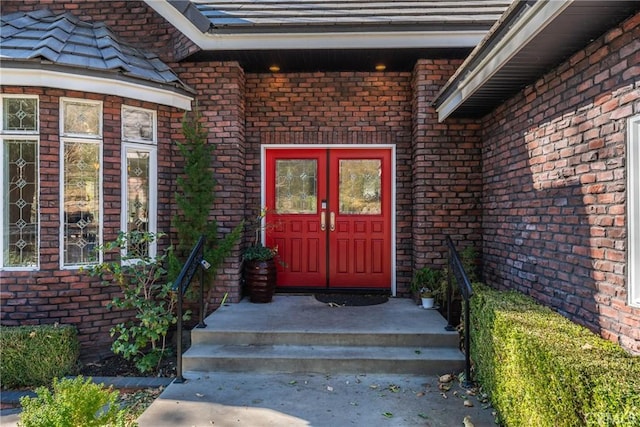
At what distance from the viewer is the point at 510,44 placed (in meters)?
3.08

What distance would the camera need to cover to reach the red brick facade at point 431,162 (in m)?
2.73

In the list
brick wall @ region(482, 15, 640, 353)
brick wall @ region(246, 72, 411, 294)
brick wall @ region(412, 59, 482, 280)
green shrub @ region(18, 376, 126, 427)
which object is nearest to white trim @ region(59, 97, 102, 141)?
brick wall @ region(246, 72, 411, 294)

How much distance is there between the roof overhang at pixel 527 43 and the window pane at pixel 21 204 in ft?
15.3

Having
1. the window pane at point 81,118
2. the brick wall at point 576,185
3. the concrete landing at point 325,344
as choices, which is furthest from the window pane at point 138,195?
the brick wall at point 576,185

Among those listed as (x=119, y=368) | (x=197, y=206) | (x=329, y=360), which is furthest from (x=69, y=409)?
(x=197, y=206)

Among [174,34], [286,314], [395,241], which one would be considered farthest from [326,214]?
[174,34]

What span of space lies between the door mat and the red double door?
21cm

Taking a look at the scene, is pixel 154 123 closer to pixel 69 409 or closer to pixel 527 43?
pixel 69 409

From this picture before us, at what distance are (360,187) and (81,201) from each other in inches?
141

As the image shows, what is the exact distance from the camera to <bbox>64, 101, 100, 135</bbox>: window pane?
4.40 m

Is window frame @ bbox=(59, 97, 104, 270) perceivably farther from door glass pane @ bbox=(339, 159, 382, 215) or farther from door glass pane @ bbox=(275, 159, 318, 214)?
door glass pane @ bbox=(339, 159, 382, 215)

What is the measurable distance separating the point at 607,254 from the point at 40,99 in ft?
17.9

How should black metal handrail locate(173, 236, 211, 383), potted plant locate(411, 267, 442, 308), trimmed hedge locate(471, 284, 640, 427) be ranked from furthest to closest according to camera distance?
1. potted plant locate(411, 267, 442, 308)
2. black metal handrail locate(173, 236, 211, 383)
3. trimmed hedge locate(471, 284, 640, 427)

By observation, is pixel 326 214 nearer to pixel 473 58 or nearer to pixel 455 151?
pixel 455 151
